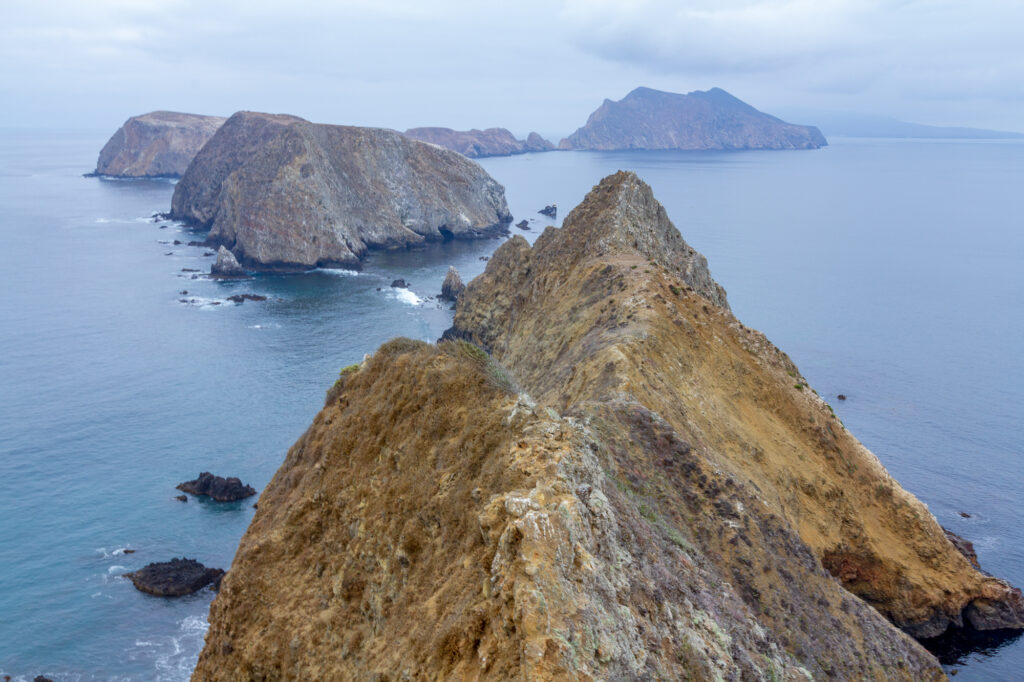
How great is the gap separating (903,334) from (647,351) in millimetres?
77876

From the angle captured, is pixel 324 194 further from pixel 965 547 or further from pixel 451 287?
pixel 965 547

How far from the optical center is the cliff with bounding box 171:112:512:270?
13412cm

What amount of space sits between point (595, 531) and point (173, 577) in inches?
1604

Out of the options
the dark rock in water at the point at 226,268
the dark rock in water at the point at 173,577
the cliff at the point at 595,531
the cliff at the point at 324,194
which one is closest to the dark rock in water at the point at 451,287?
the cliff at the point at 324,194

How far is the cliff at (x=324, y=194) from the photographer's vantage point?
13412 centimetres

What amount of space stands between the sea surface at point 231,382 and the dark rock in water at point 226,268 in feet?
17.3

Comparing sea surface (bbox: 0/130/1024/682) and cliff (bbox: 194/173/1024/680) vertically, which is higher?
cliff (bbox: 194/173/1024/680)

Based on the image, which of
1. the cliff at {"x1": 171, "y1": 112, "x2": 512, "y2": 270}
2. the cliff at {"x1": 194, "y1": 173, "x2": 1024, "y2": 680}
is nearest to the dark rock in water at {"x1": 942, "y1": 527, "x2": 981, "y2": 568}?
the cliff at {"x1": 194, "y1": 173, "x2": 1024, "y2": 680}

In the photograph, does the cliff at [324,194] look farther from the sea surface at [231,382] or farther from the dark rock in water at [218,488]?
the dark rock in water at [218,488]

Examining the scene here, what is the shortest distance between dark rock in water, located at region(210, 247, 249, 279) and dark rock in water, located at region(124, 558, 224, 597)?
8626cm

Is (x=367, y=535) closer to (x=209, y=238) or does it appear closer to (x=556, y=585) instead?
(x=556, y=585)

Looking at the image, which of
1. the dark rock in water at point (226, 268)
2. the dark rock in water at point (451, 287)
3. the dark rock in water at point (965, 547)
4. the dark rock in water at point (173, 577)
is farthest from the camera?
the dark rock in water at point (226, 268)

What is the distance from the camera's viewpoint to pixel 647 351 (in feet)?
121

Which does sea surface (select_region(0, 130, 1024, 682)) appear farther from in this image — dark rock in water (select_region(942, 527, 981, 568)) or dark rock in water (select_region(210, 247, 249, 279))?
dark rock in water (select_region(210, 247, 249, 279))
